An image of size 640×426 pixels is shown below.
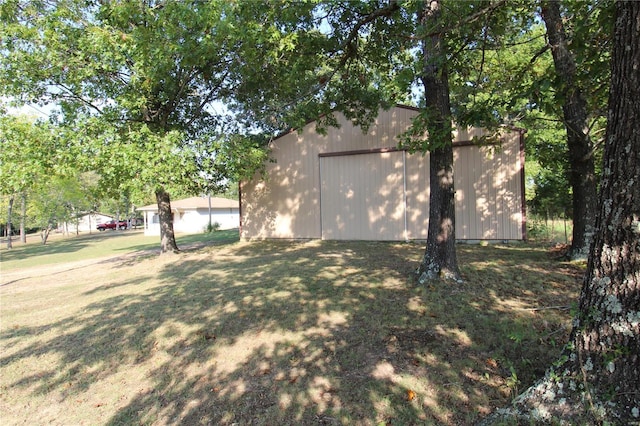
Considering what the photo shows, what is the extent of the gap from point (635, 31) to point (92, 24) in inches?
466

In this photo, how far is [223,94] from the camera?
12.5 meters

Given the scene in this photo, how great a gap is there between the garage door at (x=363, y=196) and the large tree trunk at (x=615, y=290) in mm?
9875

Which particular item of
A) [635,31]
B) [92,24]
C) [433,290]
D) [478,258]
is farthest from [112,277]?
[635,31]

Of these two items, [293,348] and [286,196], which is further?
[286,196]

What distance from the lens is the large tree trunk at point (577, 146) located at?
584cm

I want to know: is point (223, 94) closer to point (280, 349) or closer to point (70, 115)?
point (70, 115)

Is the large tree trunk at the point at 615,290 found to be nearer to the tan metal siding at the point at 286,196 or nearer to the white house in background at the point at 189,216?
the tan metal siding at the point at 286,196

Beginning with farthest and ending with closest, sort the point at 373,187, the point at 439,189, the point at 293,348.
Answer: the point at 373,187 → the point at 439,189 → the point at 293,348

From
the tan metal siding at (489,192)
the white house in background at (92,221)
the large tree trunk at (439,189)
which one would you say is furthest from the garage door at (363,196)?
the white house in background at (92,221)

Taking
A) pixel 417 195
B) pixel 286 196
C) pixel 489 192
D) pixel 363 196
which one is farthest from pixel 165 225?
pixel 489 192

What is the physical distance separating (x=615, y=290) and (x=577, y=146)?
18.1 ft

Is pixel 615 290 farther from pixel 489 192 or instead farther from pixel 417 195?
pixel 417 195

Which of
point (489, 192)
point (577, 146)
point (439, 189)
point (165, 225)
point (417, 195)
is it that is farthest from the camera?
point (165, 225)

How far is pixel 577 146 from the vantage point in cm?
655
